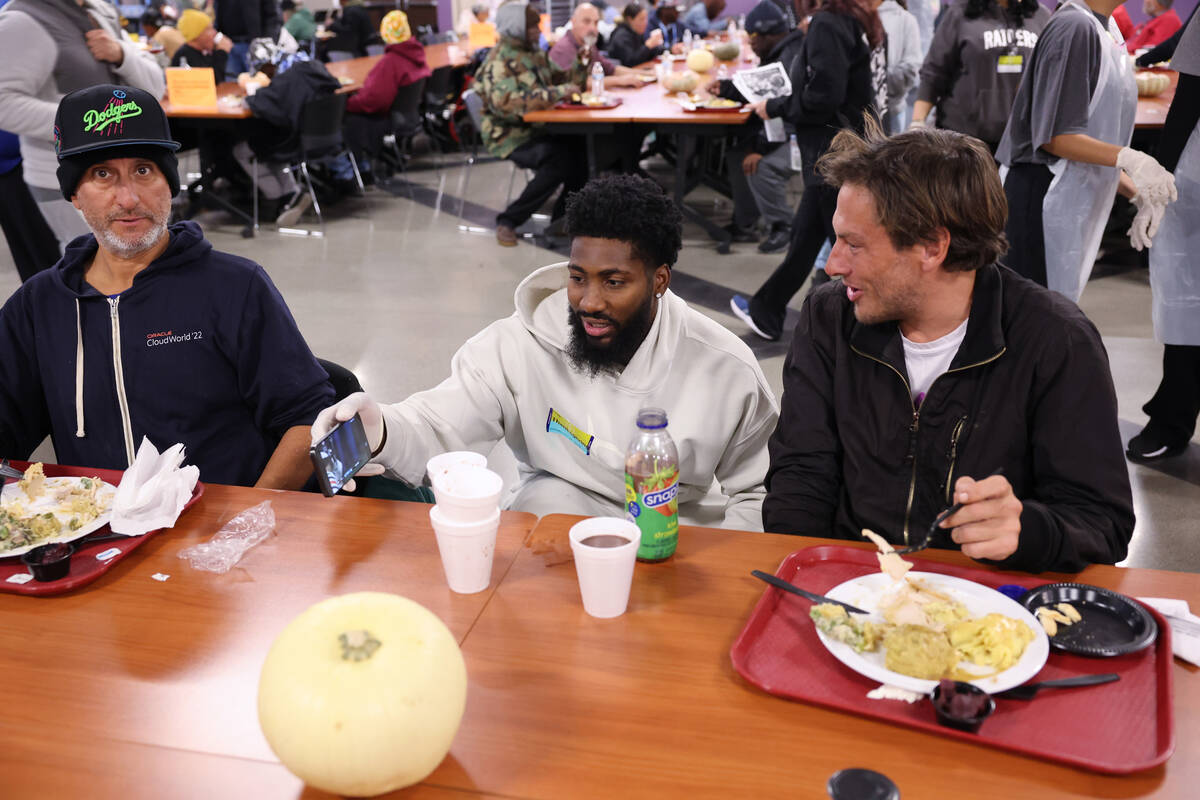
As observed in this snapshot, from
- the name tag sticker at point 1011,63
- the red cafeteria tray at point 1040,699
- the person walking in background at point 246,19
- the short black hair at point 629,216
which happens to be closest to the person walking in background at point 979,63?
the name tag sticker at point 1011,63

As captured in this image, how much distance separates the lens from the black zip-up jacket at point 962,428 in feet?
5.12

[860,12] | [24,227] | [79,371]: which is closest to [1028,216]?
[860,12]

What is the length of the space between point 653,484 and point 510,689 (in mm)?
382

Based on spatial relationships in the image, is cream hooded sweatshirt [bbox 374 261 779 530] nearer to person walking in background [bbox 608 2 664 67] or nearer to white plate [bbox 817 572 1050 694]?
white plate [bbox 817 572 1050 694]

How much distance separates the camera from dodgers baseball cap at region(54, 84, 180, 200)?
1918mm

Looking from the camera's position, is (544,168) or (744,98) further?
(544,168)

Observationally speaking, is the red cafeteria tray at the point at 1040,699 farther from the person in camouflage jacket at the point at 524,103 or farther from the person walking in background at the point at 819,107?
the person in camouflage jacket at the point at 524,103

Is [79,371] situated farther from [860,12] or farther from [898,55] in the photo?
[898,55]

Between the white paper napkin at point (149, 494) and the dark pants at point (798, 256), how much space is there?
329cm

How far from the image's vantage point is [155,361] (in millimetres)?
2004

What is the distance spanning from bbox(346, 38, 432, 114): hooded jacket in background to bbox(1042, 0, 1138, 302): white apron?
5.07m

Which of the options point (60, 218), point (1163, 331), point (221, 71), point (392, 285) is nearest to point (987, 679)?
point (1163, 331)

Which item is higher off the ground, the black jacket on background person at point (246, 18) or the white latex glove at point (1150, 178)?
the white latex glove at point (1150, 178)

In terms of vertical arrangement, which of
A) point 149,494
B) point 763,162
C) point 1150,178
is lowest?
point 763,162
